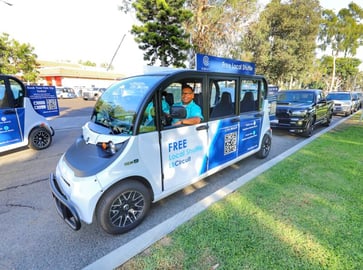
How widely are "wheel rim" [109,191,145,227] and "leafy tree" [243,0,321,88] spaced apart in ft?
61.6

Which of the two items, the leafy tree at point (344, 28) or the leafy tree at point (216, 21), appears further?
the leafy tree at point (344, 28)

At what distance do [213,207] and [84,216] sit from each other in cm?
173

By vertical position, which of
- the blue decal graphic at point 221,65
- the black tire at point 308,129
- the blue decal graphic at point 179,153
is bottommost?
the black tire at point 308,129

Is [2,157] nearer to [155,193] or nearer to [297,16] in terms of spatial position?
[155,193]

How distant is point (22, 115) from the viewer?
5309 mm

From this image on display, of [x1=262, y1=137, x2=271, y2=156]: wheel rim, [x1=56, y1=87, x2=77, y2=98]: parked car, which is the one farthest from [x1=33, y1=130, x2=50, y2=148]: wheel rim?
[x1=56, y1=87, x2=77, y2=98]: parked car

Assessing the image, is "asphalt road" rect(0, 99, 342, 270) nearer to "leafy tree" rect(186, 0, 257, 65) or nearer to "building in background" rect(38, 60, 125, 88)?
"leafy tree" rect(186, 0, 257, 65)

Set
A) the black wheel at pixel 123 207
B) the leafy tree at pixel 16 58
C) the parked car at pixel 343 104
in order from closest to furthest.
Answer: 1. the black wheel at pixel 123 207
2. the parked car at pixel 343 104
3. the leafy tree at pixel 16 58

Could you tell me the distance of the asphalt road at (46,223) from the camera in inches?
85.7

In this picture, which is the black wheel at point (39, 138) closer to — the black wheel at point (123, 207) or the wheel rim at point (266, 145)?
the black wheel at point (123, 207)

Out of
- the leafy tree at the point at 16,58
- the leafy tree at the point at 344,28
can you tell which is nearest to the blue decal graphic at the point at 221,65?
the leafy tree at the point at 16,58

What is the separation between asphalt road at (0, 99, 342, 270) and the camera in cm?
218

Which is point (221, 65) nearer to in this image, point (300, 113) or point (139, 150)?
point (139, 150)

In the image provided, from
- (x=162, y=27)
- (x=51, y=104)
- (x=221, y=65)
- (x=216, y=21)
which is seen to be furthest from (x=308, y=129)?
(x=216, y=21)
